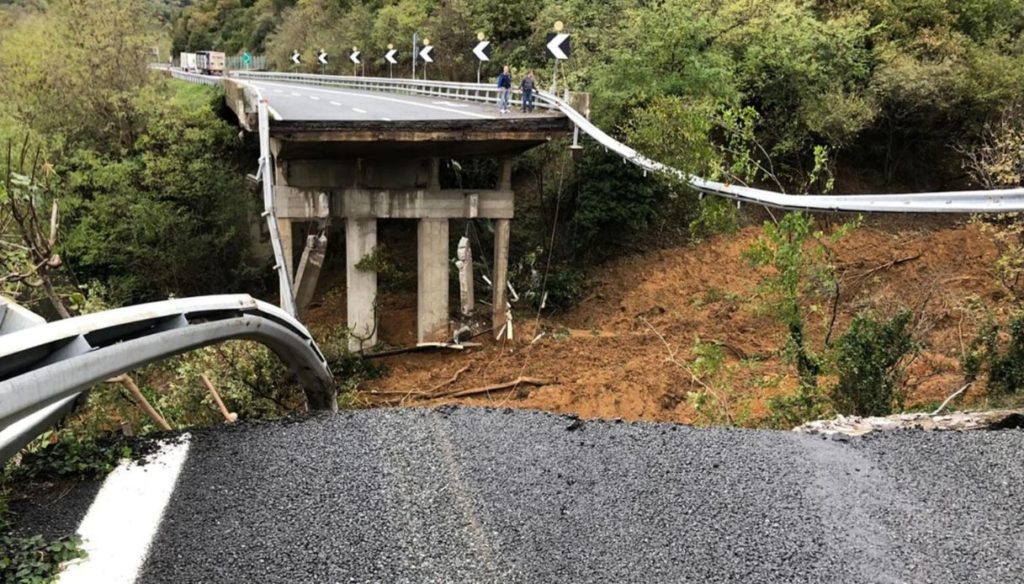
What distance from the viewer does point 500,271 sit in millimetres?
17812

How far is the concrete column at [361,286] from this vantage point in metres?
→ 17.0

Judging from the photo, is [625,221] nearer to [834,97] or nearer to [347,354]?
[834,97]

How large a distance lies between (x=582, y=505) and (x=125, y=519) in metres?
2.41

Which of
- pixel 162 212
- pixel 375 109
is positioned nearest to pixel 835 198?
pixel 375 109

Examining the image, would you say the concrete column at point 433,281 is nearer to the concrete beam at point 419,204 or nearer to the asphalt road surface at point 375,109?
the concrete beam at point 419,204

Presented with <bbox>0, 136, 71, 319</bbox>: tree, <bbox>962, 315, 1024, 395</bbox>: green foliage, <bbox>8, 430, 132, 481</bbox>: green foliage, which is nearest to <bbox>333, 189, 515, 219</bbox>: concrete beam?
<bbox>0, 136, 71, 319</bbox>: tree

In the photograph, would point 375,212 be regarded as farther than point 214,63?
No

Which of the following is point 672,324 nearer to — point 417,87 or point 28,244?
point 28,244

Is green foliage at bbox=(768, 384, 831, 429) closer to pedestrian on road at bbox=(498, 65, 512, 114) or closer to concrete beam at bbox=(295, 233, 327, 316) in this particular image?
pedestrian on road at bbox=(498, 65, 512, 114)

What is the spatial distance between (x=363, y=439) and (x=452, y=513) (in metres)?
1.05

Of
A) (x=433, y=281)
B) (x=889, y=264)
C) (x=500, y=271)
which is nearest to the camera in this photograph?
(x=433, y=281)

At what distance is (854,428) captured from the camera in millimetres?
5113

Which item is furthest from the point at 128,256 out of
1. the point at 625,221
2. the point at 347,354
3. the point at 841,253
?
the point at 841,253

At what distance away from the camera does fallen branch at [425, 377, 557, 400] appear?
14.8 metres
